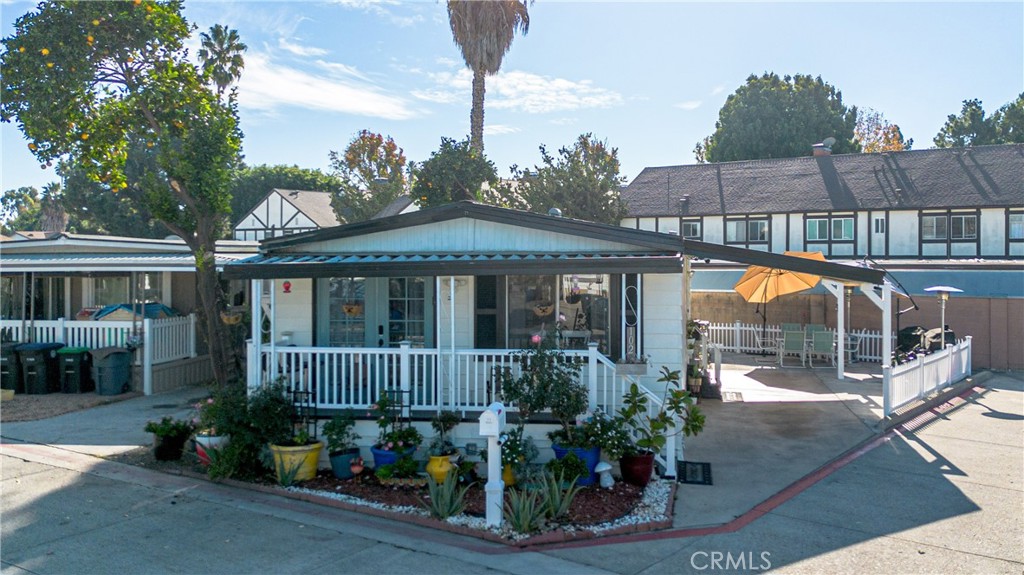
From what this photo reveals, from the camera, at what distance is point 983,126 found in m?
49.3

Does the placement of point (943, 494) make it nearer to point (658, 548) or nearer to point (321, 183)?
point (658, 548)

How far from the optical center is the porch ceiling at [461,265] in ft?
31.5

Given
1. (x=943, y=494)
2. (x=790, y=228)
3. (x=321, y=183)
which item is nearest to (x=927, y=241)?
(x=790, y=228)

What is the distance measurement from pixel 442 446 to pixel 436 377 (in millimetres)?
1366

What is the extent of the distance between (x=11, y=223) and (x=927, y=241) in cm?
8377

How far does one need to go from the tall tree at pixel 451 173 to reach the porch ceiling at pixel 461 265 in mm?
11435

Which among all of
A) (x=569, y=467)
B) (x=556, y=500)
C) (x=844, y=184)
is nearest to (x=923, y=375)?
(x=569, y=467)

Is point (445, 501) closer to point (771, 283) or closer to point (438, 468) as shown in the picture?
point (438, 468)

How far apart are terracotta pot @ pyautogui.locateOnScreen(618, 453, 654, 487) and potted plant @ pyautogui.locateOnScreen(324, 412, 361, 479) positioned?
346cm

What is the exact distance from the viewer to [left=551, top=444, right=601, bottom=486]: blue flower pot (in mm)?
8930

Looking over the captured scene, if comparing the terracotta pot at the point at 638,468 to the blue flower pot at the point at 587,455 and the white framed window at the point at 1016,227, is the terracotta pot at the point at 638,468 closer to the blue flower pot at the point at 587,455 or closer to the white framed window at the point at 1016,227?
the blue flower pot at the point at 587,455

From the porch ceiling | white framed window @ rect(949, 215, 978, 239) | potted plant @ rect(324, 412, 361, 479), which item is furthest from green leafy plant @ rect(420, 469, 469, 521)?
white framed window @ rect(949, 215, 978, 239)

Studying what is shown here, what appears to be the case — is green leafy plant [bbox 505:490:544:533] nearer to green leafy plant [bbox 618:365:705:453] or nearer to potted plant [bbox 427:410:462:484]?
potted plant [bbox 427:410:462:484]

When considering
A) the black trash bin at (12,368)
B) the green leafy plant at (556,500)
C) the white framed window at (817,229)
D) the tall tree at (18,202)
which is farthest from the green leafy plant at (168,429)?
the tall tree at (18,202)
